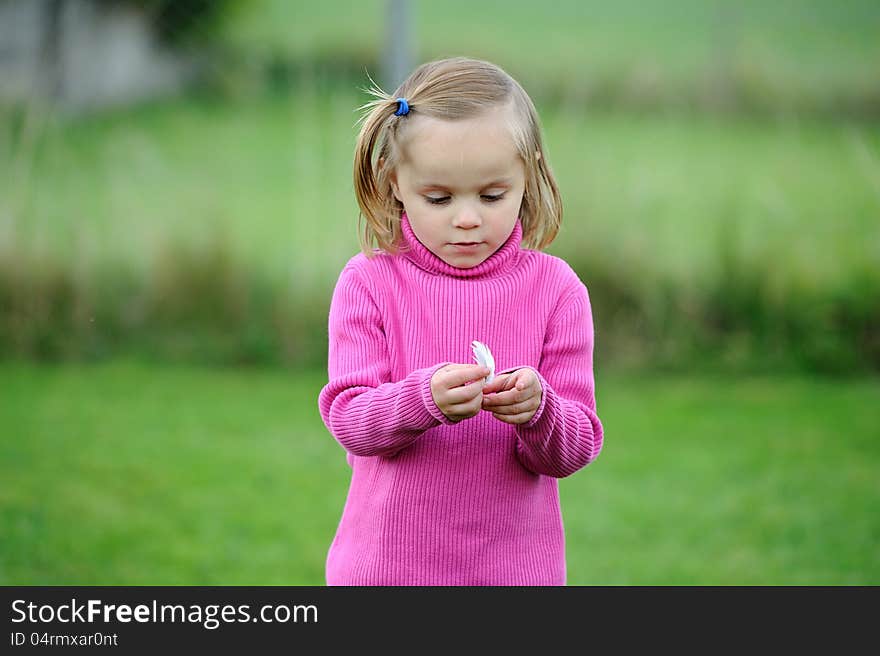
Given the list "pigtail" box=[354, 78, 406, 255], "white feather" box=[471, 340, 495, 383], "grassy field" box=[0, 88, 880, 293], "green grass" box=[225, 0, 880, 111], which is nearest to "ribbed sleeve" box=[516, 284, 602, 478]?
"white feather" box=[471, 340, 495, 383]

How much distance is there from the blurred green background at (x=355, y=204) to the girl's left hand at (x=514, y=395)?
15.6 feet

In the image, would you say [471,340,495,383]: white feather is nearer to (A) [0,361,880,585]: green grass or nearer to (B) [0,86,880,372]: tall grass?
(A) [0,361,880,585]: green grass

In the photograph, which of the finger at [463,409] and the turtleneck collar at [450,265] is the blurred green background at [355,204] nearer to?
the turtleneck collar at [450,265]

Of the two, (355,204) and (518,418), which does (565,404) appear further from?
(355,204)

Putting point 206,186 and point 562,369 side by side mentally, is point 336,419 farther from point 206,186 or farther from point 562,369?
point 206,186

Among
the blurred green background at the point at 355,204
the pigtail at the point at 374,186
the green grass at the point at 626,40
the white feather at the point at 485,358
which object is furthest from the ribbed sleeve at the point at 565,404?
the green grass at the point at 626,40

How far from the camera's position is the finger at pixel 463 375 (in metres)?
2.24

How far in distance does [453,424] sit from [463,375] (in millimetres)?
222

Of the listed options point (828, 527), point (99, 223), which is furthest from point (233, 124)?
point (828, 527)

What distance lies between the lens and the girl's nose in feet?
7.95

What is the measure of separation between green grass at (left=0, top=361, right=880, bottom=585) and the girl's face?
9.94 ft

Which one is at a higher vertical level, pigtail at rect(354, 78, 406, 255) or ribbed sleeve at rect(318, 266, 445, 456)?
pigtail at rect(354, 78, 406, 255)

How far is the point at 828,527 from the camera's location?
5.75m

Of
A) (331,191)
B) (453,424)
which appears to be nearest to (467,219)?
(453,424)
